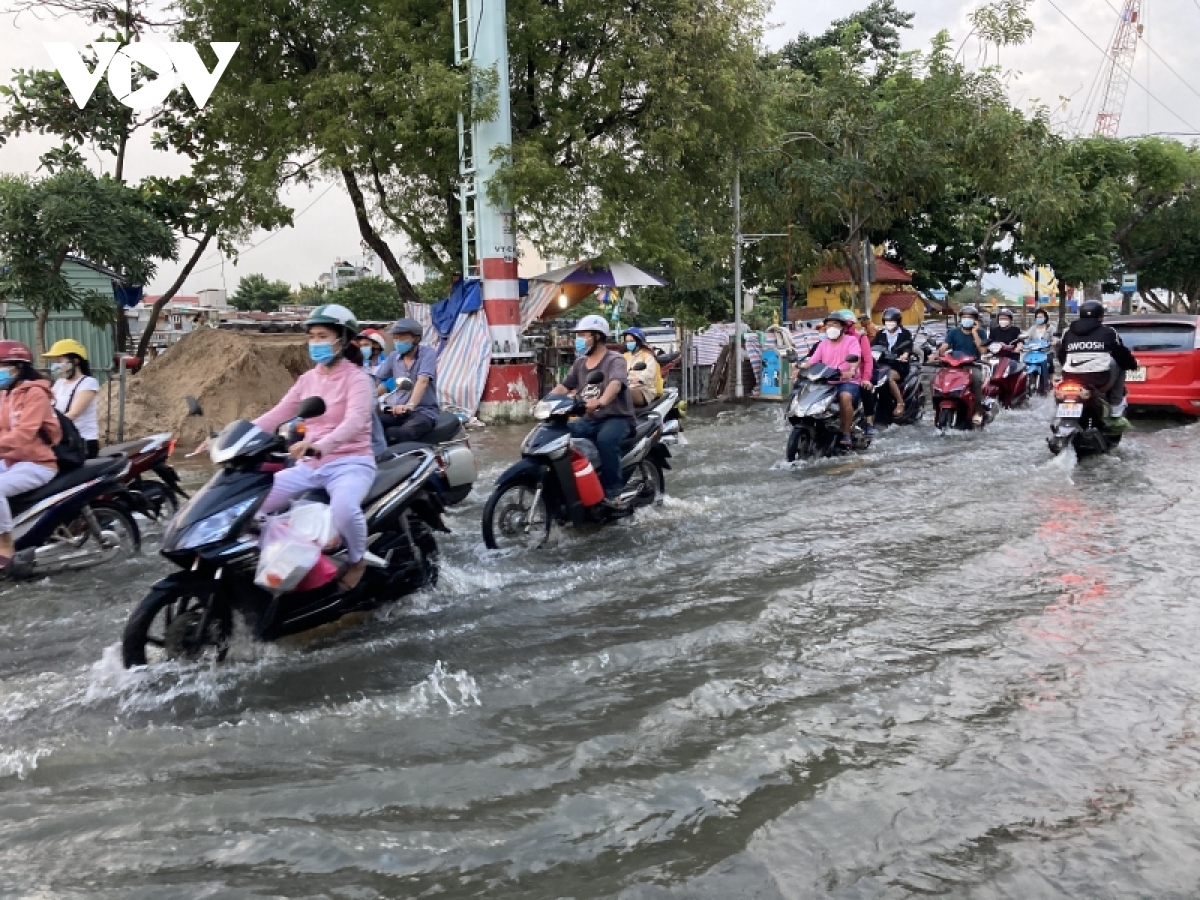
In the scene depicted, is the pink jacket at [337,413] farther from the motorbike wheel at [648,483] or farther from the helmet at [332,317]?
the motorbike wheel at [648,483]

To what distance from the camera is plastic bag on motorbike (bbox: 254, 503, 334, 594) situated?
16.0 feet

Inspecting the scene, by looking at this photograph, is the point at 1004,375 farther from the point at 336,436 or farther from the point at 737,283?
the point at 336,436

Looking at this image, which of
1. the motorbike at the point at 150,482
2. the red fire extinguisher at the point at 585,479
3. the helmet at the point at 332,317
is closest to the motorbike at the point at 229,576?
the helmet at the point at 332,317

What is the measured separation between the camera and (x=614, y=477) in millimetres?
8312

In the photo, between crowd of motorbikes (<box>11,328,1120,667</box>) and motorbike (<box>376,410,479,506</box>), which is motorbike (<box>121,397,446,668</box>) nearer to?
crowd of motorbikes (<box>11,328,1120,667</box>)

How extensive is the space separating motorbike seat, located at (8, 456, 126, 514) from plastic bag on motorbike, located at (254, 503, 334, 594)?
106 inches

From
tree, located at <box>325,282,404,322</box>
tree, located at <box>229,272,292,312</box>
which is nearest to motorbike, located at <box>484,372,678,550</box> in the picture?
tree, located at <box>325,282,404,322</box>

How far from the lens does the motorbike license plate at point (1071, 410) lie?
34.4 feet

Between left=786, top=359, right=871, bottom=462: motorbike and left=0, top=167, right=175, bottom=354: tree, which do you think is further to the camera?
left=0, top=167, right=175, bottom=354: tree

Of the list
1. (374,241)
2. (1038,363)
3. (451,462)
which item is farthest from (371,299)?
(451,462)

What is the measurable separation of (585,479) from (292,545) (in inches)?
127

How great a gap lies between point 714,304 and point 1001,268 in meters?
11.1

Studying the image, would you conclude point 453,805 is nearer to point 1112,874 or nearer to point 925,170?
point 1112,874

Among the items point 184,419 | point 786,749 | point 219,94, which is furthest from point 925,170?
point 786,749
